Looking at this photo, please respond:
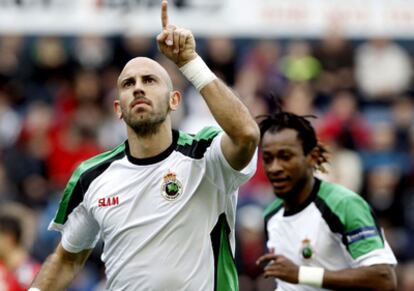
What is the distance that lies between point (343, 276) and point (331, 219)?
1.34 ft

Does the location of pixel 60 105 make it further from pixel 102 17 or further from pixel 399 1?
pixel 399 1

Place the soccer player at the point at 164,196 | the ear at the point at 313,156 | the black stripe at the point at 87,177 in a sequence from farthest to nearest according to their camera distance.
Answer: the ear at the point at 313,156 < the black stripe at the point at 87,177 < the soccer player at the point at 164,196

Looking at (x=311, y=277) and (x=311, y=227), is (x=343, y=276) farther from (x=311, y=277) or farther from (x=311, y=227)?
(x=311, y=227)

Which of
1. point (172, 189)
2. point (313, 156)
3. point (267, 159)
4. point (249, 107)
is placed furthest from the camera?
point (249, 107)

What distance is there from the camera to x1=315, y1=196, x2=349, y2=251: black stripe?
7395mm

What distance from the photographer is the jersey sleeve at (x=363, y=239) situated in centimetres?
729

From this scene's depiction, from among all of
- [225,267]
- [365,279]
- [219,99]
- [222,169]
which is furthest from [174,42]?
A: [365,279]

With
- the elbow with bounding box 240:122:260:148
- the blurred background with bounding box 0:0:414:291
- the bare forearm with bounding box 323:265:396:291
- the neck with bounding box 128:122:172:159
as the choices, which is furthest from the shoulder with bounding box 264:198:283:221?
the blurred background with bounding box 0:0:414:291

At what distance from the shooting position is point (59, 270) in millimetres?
7289

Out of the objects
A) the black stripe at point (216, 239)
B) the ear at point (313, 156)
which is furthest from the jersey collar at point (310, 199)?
the black stripe at point (216, 239)

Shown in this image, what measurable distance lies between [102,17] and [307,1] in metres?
2.87

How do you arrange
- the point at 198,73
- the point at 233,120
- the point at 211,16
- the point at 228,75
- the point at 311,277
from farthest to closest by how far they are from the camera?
the point at 211,16 → the point at 228,75 → the point at 311,277 → the point at 198,73 → the point at 233,120

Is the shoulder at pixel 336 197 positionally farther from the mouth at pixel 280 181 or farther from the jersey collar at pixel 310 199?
the mouth at pixel 280 181

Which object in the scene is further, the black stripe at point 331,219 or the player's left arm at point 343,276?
the black stripe at point 331,219
